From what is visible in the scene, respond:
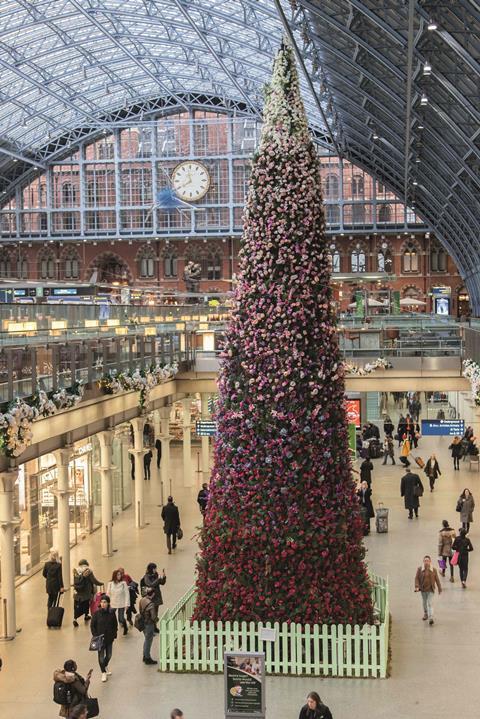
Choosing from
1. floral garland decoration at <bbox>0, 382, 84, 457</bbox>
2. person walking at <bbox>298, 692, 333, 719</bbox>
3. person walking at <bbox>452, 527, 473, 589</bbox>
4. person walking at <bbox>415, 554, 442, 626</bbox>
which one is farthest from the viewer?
person walking at <bbox>452, 527, 473, 589</bbox>

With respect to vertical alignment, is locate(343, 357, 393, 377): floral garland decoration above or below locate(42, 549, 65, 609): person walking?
above

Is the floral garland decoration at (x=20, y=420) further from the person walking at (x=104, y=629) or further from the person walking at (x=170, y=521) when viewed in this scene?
the person walking at (x=170, y=521)

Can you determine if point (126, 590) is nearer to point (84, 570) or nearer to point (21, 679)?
point (84, 570)

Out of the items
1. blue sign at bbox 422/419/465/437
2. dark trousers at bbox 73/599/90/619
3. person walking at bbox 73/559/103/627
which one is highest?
blue sign at bbox 422/419/465/437

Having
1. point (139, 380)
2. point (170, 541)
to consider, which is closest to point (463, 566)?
point (170, 541)

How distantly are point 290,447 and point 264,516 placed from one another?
1.01 m

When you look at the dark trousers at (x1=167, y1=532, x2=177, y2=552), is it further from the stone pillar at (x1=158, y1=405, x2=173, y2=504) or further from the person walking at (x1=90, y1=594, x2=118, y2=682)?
the person walking at (x1=90, y1=594, x2=118, y2=682)

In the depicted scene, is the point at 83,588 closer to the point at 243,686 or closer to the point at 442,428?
the point at 243,686

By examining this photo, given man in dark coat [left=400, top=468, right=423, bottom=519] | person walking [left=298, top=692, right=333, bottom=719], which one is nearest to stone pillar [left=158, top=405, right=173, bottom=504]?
man in dark coat [left=400, top=468, right=423, bottom=519]

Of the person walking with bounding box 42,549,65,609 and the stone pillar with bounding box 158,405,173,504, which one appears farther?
the stone pillar with bounding box 158,405,173,504

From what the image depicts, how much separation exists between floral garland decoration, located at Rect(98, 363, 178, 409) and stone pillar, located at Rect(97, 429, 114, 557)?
43.1 inches

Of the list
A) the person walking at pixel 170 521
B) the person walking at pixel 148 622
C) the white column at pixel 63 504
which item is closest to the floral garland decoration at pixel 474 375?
the person walking at pixel 170 521

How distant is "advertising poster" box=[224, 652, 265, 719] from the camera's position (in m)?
11.8

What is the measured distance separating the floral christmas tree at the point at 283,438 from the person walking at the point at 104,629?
1.27 metres
